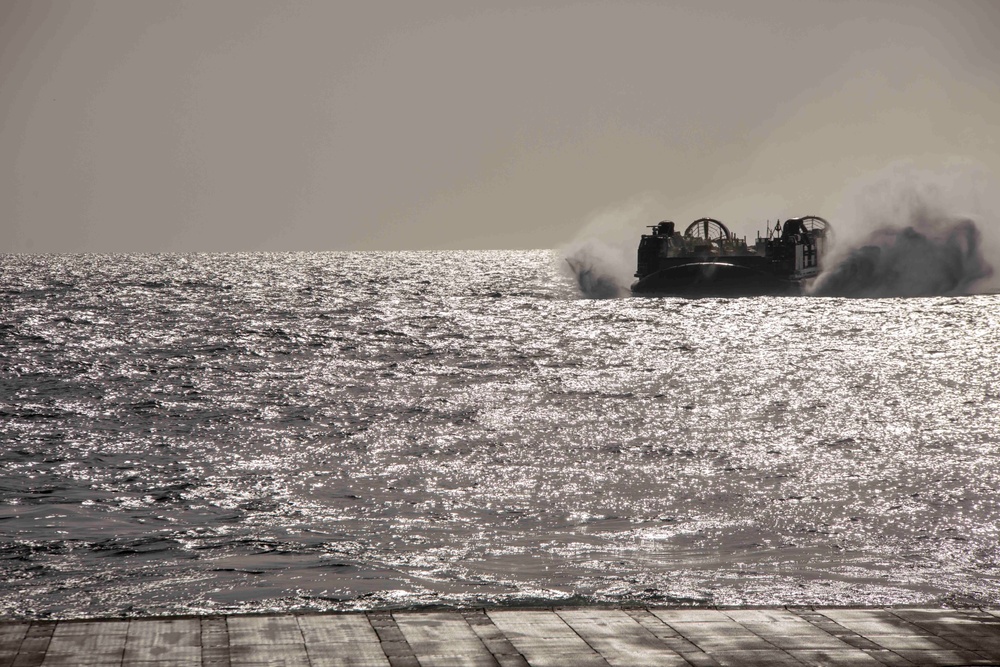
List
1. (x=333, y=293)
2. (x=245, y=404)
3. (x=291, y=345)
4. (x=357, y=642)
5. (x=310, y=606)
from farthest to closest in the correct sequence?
(x=333, y=293)
(x=291, y=345)
(x=245, y=404)
(x=310, y=606)
(x=357, y=642)

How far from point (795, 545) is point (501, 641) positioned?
23.4ft

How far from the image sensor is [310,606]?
35.7ft

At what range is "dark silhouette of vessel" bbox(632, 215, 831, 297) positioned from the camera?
8944 cm

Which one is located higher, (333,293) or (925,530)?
(333,293)

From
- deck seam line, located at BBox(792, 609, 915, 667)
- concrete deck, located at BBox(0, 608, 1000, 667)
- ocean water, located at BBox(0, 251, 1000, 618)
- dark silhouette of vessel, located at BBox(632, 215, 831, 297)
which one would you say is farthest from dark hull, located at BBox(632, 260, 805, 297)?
concrete deck, located at BBox(0, 608, 1000, 667)

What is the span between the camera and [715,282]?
90.4m

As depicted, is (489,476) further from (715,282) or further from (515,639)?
(715,282)

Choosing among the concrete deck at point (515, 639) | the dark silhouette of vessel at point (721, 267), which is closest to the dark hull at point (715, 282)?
the dark silhouette of vessel at point (721, 267)

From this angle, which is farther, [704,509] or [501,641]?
[704,509]

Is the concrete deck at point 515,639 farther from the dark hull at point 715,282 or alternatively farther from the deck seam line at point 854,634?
the dark hull at point 715,282

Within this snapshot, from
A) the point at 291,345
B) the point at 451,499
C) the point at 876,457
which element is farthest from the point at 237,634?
the point at 291,345

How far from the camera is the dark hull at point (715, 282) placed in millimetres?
89812

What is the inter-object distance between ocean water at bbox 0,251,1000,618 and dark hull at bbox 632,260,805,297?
4292 cm

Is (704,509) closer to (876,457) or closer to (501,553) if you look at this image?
(501,553)
